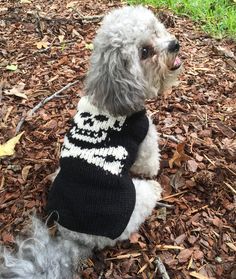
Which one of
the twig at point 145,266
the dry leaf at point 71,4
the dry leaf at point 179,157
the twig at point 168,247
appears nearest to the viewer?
the twig at point 145,266

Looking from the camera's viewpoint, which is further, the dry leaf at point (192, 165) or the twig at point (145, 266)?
the dry leaf at point (192, 165)

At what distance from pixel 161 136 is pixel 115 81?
1.32 meters

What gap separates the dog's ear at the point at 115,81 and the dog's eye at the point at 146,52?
9 centimetres

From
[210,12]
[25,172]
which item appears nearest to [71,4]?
[210,12]

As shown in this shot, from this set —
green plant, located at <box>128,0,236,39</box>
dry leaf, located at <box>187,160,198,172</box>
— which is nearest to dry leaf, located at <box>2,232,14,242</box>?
dry leaf, located at <box>187,160,198,172</box>

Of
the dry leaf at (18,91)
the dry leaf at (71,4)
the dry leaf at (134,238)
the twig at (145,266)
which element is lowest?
the dry leaf at (18,91)

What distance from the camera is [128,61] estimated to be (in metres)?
3.47

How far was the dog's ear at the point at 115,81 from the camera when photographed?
3.39 meters

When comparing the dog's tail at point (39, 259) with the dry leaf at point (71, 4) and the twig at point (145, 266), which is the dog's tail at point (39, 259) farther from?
the dry leaf at point (71, 4)

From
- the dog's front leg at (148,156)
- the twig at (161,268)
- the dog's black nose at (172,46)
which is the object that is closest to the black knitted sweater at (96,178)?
the dog's front leg at (148,156)

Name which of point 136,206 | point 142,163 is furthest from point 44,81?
point 136,206

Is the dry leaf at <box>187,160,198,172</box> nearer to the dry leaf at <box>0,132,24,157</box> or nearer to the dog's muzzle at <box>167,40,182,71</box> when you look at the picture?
the dog's muzzle at <box>167,40,182,71</box>

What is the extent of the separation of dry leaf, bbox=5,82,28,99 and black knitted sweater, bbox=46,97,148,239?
1.69m

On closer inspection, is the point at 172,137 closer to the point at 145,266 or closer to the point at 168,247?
the point at 168,247
